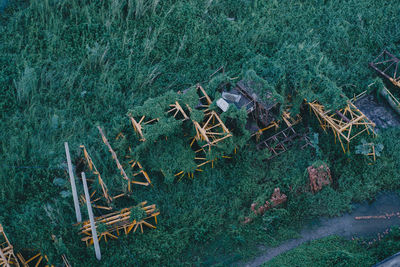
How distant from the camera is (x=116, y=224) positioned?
11.8 meters

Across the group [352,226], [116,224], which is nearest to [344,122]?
[352,226]

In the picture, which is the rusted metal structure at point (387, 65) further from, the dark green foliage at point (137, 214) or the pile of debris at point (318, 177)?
the dark green foliage at point (137, 214)

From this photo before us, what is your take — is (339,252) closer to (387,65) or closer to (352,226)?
(352,226)

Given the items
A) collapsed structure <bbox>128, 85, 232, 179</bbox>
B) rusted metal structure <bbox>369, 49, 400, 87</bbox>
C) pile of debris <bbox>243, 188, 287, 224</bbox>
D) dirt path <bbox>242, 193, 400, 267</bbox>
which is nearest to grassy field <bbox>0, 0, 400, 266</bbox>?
pile of debris <bbox>243, 188, 287, 224</bbox>

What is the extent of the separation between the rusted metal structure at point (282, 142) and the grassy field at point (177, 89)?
1.01 feet

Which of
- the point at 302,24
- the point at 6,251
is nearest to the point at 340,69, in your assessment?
the point at 302,24

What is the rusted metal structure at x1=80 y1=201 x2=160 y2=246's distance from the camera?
11578 millimetres

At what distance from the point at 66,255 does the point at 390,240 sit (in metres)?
9.38

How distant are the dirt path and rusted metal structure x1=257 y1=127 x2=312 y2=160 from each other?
2.79m

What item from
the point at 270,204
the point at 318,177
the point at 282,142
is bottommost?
the point at 270,204

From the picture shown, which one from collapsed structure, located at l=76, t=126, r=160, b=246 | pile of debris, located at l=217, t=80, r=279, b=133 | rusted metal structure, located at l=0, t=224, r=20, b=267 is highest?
pile of debris, located at l=217, t=80, r=279, b=133

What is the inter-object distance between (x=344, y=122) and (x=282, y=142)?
2.26m

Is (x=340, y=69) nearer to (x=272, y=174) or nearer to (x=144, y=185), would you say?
(x=272, y=174)

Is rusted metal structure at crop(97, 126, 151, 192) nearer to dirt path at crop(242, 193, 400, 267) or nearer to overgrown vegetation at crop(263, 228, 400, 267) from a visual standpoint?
dirt path at crop(242, 193, 400, 267)
